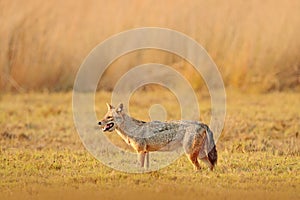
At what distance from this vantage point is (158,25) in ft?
48.1

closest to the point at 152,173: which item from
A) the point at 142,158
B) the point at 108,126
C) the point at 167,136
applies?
the point at 142,158

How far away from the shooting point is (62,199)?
7.15 meters

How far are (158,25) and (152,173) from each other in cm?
687

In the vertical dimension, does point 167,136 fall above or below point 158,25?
below

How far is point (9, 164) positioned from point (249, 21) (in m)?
6.82

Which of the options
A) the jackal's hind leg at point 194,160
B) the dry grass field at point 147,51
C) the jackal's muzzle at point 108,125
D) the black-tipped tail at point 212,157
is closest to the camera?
the jackal's hind leg at point 194,160

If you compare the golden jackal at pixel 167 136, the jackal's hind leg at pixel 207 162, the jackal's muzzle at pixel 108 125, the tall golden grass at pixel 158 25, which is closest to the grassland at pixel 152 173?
the jackal's hind leg at pixel 207 162

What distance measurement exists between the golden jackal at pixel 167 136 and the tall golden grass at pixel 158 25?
616cm

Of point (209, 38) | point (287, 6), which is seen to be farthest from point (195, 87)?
point (287, 6)

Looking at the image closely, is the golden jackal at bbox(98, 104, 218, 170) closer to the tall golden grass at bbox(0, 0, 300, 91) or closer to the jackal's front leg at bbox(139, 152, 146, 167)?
the jackal's front leg at bbox(139, 152, 146, 167)

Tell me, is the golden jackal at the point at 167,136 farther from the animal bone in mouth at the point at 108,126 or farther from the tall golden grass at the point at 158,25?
the tall golden grass at the point at 158,25

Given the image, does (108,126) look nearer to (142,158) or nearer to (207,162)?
(142,158)

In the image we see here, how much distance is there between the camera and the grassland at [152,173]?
7.37m

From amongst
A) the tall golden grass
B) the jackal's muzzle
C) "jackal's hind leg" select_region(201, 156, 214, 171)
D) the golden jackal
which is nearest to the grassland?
"jackal's hind leg" select_region(201, 156, 214, 171)
